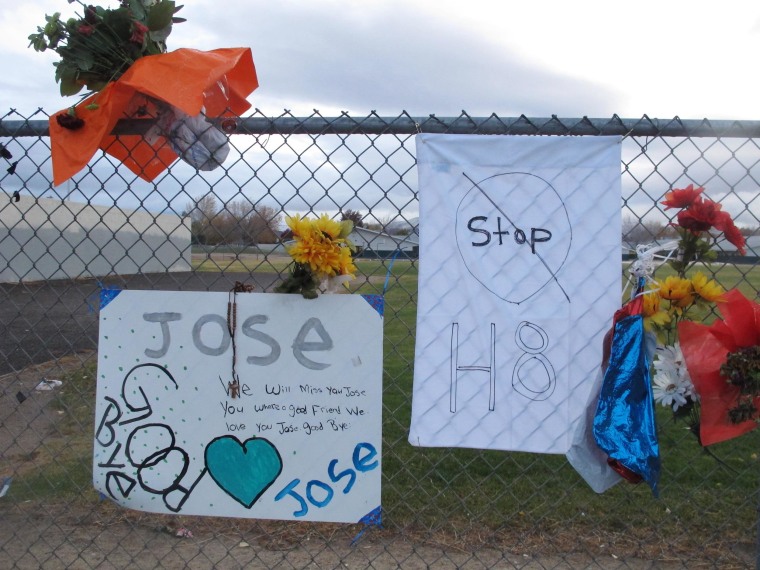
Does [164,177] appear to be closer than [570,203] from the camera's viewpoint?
No

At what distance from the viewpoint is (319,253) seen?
1967 mm

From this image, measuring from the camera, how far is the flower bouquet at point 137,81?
2053 millimetres

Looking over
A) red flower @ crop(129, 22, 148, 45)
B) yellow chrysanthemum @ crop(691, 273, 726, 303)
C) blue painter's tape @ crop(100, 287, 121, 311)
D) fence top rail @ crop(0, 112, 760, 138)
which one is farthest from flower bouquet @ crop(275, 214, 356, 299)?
yellow chrysanthemum @ crop(691, 273, 726, 303)

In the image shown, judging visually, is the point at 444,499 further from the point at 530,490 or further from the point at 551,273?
the point at 551,273

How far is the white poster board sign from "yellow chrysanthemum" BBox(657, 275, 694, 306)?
17 cm

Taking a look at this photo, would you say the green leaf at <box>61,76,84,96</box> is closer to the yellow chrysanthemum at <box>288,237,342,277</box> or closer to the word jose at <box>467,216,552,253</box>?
the yellow chrysanthemum at <box>288,237,342,277</box>

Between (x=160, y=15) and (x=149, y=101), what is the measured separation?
0.28 meters

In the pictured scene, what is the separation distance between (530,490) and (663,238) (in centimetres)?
249

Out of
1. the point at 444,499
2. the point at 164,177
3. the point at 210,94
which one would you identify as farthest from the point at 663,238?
the point at 444,499

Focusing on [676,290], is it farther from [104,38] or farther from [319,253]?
[104,38]

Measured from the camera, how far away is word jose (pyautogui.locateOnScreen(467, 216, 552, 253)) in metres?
2.05

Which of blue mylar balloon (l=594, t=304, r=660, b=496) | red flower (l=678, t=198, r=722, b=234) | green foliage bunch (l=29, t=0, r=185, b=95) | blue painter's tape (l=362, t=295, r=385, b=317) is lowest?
blue mylar balloon (l=594, t=304, r=660, b=496)

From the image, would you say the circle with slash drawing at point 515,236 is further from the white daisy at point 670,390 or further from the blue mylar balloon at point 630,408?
the white daisy at point 670,390

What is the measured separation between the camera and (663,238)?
6.84ft
